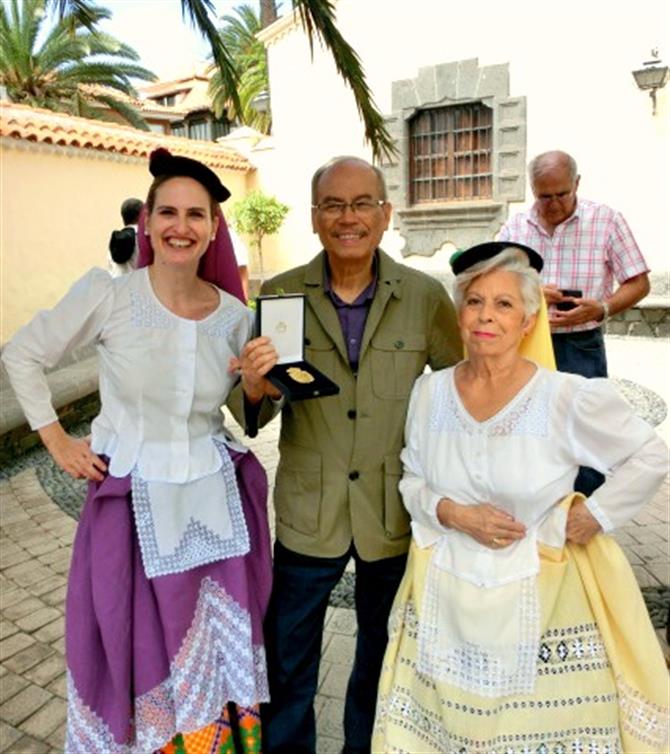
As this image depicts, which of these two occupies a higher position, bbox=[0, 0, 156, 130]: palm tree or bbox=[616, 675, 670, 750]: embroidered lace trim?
bbox=[0, 0, 156, 130]: palm tree

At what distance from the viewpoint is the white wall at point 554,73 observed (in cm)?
984

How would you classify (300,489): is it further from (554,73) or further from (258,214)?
(258,214)

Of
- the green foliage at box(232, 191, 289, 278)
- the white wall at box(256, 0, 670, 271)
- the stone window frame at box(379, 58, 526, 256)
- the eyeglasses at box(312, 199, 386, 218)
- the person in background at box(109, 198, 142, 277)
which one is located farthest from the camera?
the green foliage at box(232, 191, 289, 278)

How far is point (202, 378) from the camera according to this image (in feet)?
5.99

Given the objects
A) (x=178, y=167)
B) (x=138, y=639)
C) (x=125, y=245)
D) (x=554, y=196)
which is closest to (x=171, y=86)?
(x=125, y=245)

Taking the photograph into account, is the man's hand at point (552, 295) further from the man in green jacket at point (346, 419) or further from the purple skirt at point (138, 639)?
the purple skirt at point (138, 639)

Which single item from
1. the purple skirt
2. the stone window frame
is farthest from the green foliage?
the purple skirt

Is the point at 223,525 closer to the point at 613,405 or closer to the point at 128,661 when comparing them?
the point at 128,661

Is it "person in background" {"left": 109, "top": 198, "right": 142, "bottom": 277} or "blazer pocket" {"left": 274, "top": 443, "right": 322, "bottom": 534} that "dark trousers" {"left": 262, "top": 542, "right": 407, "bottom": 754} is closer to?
"blazer pocket" {"left": 274, "top": 443, "right": 322, "bottom": 534}

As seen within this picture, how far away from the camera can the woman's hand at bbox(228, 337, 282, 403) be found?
1662 millimetres

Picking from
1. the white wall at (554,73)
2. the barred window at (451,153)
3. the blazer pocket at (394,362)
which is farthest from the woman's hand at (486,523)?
the barred window at (451,153)

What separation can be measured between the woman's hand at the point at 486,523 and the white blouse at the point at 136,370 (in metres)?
0.67

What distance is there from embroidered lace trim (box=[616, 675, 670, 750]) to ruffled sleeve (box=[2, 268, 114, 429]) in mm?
1660

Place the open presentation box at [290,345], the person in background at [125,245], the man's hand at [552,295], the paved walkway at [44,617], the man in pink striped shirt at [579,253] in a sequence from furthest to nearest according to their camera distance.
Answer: the person in background at [125,245] → the man in pink striped shirt at [579,253] → the man's hand at [552,295] → the paved walkway at [44,617] → the open presentation box at [290,345]
